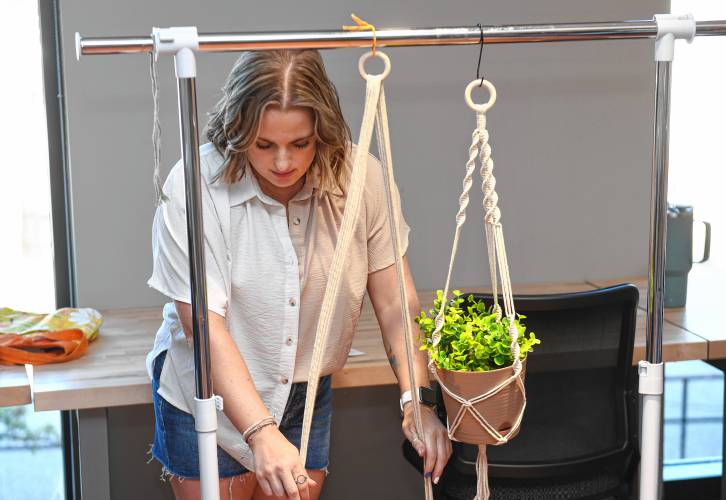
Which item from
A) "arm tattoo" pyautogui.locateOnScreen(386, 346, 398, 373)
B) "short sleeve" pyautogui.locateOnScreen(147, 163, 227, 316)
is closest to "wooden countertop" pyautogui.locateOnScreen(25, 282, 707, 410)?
"arm tattoo" pyautogui.locateOnScreen(386, 346, 398, 373)

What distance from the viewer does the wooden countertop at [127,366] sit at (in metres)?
2.01

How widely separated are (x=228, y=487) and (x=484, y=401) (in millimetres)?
645

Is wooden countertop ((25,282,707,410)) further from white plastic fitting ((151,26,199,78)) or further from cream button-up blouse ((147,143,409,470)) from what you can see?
white plastic fitting ((151,26,199,78))

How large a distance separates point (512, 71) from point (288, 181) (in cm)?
137

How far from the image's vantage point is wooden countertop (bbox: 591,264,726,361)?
2.30m

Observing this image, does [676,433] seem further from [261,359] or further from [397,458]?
[261,359]

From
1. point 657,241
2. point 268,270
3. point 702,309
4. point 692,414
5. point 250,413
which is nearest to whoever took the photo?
point 657,241

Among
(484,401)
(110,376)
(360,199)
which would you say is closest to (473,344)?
(484,401)

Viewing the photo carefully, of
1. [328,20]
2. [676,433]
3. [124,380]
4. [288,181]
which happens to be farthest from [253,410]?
[676,433]

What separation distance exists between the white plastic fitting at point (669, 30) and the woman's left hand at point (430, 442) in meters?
0.66

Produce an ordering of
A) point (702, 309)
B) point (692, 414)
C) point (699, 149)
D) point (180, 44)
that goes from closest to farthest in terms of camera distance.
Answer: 1. point (180, 44)
2. point (702, 309)
3. point (699, 149)
4. point (692, 414)

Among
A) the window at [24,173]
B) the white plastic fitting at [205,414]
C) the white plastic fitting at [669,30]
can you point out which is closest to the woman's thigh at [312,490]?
the white plastic fitting at [205,414]

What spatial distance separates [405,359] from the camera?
5.53 feet

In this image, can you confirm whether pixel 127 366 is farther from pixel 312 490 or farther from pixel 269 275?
pixel 269 275
